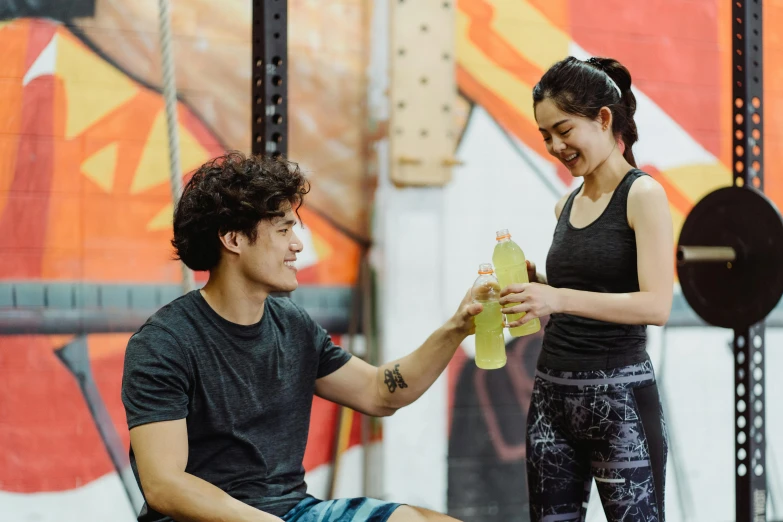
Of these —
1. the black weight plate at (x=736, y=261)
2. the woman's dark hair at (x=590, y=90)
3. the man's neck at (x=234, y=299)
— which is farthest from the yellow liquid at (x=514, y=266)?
the black weight plate at (x=736, y=261)

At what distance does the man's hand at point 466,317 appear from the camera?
1.68 m

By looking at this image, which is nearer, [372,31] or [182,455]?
[182,455]

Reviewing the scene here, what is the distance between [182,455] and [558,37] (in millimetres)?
2510

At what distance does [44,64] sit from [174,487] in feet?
6.16

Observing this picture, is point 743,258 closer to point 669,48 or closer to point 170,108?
point 170,108

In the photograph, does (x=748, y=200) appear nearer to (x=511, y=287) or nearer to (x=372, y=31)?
(x=511, y=287)

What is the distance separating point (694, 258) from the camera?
2.16m

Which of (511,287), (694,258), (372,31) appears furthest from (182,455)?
(372,31)

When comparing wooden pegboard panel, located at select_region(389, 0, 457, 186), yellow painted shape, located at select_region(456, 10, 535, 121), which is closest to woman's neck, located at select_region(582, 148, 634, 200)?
wooden pegboard panel, located at select_region(389, 0, 457, 186)

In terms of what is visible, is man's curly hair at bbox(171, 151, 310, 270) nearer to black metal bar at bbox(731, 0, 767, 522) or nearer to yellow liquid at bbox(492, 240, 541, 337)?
yellow liquid at bbox(492, 240, 541, 337)

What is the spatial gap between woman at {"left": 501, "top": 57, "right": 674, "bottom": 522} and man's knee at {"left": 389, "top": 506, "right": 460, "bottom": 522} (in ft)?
0.98

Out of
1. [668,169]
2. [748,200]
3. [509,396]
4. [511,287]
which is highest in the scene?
[668,169]

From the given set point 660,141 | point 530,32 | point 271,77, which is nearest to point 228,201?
point 271,77

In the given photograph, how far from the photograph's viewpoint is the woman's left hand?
1.53 metres
